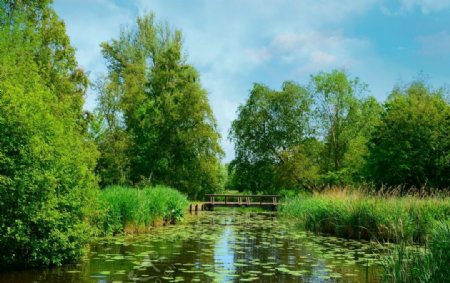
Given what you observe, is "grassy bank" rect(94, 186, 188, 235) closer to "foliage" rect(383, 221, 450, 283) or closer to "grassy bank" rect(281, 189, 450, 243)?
"grassy bank" rect(281, 189, 450, 243)

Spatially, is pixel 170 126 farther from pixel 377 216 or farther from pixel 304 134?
pixel 377 216

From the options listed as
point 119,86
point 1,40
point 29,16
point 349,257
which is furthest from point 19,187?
point 119,86

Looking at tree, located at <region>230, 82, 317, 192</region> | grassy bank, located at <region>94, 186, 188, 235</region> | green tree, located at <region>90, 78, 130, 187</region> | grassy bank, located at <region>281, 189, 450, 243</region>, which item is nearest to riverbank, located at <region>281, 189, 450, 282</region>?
grassy bank, located at <region>281, 189, 450, 243</region>

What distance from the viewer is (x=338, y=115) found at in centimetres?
4544

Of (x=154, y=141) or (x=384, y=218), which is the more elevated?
(x=154, y=141)

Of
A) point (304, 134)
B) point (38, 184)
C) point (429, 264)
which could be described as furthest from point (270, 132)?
point (429, 264)

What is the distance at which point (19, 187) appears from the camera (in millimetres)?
9047

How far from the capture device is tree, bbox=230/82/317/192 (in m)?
46.1

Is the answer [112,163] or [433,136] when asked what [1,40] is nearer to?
[112,163]

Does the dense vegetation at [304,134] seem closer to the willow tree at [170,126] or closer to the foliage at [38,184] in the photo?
the willow tree at [170,126]

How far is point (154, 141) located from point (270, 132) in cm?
1330

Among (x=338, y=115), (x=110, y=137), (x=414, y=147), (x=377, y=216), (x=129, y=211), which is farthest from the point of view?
(x=338, y=115)

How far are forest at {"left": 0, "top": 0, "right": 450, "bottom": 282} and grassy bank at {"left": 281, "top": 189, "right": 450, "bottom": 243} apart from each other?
14 cm

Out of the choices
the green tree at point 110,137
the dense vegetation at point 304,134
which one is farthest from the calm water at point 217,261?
the dense vegetation at point 304,134
